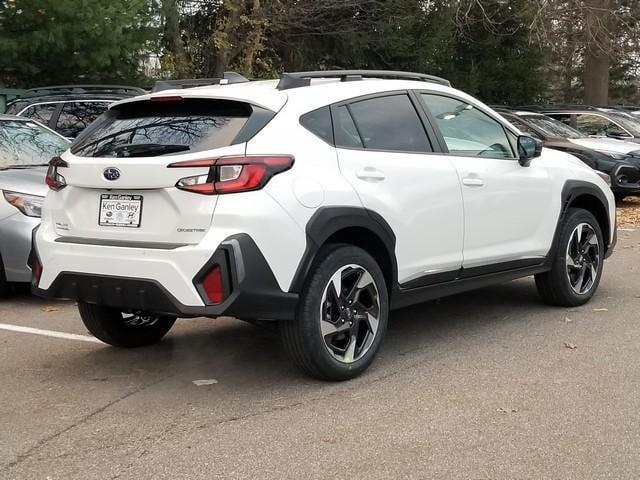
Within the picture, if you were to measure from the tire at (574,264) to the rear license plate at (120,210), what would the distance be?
3.44 meters

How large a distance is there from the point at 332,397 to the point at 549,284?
268 cm

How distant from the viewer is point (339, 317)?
457cm

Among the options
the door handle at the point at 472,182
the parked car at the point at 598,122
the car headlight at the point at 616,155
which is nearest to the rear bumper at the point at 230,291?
the door handle at the point at 472,182

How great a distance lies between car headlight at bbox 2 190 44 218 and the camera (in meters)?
6.76

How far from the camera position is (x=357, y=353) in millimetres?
4711

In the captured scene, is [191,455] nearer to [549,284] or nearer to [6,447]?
[6,447]

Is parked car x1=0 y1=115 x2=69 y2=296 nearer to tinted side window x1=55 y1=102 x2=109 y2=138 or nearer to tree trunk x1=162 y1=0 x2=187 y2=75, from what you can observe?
tinted side window x1=55 y1=102 x2=109 y2=138

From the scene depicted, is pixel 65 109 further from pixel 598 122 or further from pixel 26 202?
pixel 598 122

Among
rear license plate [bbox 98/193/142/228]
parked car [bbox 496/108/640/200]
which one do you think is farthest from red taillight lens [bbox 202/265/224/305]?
parked car [bbox 496/108/640/200]

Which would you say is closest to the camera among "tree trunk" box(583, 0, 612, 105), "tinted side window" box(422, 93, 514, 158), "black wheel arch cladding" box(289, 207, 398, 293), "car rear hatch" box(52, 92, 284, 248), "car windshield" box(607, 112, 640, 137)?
"car rear hatch" box(52, 92, 284, 248)

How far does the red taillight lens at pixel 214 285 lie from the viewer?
13.3 feet

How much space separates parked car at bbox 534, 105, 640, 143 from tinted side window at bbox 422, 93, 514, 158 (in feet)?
33.7

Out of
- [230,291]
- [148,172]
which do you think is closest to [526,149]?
[230,291]

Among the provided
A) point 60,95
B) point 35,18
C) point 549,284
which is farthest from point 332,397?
point 35,18
